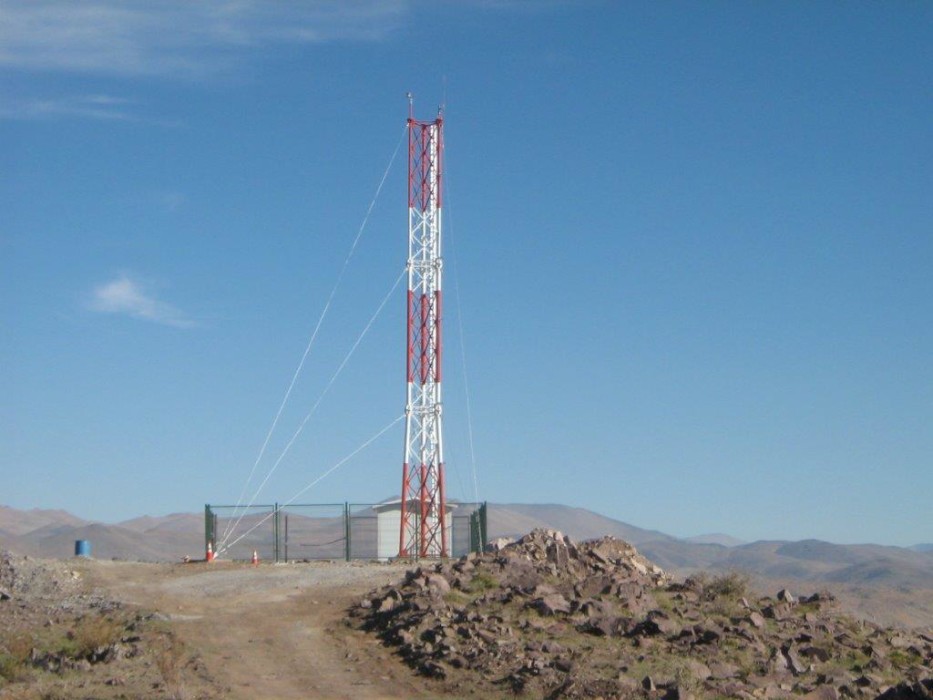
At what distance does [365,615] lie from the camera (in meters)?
24.0

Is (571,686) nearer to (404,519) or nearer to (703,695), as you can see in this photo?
(703,695)

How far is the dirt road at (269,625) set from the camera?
19.1 metres

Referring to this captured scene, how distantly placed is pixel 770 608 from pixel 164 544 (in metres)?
100

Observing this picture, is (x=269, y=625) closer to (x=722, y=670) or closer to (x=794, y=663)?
(x=722, y=670)

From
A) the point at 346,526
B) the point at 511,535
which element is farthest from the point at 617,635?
the point at 511,535

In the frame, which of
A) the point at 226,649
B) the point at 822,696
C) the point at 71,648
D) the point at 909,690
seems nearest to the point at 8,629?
the point at 71,648

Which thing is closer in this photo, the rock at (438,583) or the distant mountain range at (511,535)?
the rock at (438,583)

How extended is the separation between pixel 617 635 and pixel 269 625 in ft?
22.7

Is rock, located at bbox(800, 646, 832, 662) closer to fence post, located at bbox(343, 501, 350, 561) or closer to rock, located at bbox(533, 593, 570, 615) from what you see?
rock, located at bbox(533, 593, 570, 615)

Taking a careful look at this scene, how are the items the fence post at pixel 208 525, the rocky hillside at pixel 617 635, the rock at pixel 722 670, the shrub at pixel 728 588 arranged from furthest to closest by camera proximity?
1. the fence post at pixel 208 525
2. the shrub at pixel 728 588
3. the rock at pixel 722 670
4. the rocky hillside at pixel 617 635

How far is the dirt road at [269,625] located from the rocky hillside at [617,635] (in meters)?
0.84

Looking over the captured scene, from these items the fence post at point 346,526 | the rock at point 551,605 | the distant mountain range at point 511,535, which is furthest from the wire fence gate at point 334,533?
the distant mountain range at point 511,535

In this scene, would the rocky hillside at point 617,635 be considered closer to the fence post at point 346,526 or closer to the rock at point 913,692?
the rock at point 913,692

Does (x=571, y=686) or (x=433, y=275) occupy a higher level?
(x=433, y=275)
